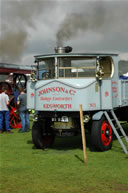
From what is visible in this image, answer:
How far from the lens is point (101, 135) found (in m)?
8.16

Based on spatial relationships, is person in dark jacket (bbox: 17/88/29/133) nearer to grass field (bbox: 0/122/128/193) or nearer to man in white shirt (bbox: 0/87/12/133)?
man in white shirt (bbox: 0/87/12/133)

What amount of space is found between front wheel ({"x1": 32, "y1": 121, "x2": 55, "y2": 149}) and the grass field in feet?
0.66

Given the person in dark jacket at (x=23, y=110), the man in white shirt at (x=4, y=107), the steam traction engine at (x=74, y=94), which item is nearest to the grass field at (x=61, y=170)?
the steam traction engine at (x=74, y=94)

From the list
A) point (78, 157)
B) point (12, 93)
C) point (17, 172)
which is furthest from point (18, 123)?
point (17, 172)

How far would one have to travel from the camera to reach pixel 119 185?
5418 millimetres

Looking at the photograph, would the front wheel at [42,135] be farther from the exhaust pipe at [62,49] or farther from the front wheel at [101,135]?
the exhaust pipe at [62,49]

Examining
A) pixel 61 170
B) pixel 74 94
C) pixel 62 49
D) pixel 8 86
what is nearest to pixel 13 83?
pixel 8 86

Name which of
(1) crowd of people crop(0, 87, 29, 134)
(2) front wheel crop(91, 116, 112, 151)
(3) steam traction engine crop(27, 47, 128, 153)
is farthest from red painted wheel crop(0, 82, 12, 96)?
(2) front wheel crop(91, 116, 112, 151)

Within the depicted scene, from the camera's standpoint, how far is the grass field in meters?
5.37

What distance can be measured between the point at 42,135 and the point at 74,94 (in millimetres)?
1659

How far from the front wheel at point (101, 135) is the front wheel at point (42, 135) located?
4.85ft

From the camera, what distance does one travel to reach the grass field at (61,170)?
5.37 m

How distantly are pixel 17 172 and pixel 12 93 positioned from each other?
25.1 ft

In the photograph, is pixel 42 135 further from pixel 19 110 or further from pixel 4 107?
pixel 19 110
